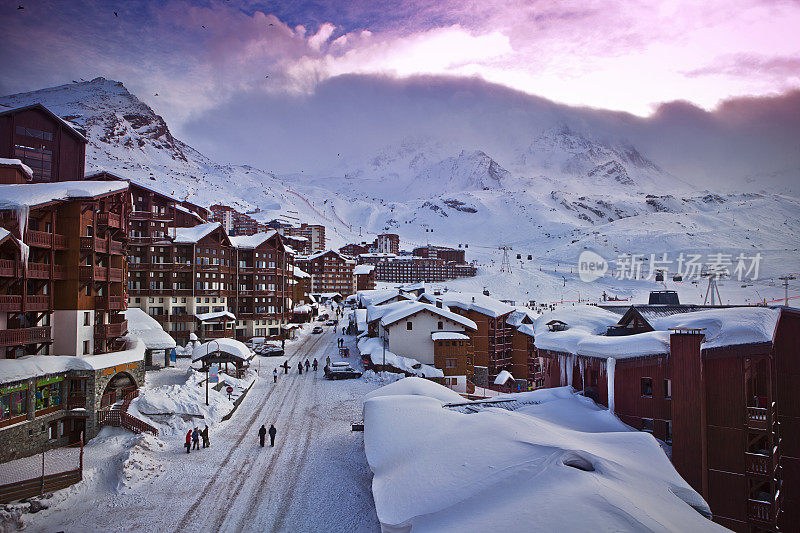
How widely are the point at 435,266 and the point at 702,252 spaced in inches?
3724

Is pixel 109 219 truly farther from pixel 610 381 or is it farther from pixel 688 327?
pixel 688 327

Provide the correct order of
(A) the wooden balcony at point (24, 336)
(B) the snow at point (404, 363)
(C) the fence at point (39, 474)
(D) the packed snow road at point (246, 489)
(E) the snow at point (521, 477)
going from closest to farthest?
1. (E) the snow at point (521, 477)
2. (D) the packed snow road at point (246, 489)
3. (C) the fence at point (39, 474)
4. (A) the wooden balcony at point (24, 336)
5. (B) the snow at point (404, 363)

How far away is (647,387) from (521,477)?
12222 mm

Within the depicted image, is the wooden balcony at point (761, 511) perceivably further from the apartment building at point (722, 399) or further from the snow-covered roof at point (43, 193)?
the snow-covered roof at point (43, 193)

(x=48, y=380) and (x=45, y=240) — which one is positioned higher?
(x=45, y=240)

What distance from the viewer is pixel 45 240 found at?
27.2 metres

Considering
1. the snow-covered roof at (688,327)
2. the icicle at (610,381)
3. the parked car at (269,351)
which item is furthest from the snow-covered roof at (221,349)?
the icicle at (610,381)

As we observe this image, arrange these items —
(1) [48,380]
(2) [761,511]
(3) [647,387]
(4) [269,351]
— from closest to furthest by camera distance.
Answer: (2) [761,511] → (3) [647,387] → (1) [48,380] → (4) [269,351]

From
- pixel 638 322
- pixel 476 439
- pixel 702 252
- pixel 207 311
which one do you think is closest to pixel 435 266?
pixel 702 252

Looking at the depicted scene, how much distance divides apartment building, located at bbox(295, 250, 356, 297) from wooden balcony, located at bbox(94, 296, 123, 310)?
9057 cm

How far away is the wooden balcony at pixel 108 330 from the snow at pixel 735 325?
33.5 metres

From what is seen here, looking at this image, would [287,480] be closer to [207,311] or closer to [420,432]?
[420,432]

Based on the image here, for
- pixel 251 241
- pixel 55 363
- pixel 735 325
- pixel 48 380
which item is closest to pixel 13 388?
pixel 48 380

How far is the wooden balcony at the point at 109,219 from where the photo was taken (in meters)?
30.6
